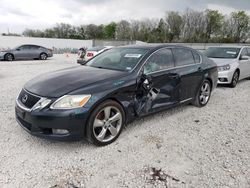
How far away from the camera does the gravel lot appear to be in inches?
89.5

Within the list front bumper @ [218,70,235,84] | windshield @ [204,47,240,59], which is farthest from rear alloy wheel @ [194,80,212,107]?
windshield @ [204,47,240,59]

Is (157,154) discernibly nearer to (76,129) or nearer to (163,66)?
(76,129)

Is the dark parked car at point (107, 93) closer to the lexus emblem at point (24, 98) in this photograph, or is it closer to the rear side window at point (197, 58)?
the lexus emblem at point (24, 98)

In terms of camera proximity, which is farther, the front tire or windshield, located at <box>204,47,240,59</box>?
windshield, located at <box>204,47,240,59</box>

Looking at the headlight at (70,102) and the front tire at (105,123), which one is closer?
the headlight at (70,102)

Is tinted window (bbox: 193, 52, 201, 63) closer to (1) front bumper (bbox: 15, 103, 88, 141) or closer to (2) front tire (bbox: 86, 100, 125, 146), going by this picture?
(2) front tire (bbox: 86, 100, 125, 146)

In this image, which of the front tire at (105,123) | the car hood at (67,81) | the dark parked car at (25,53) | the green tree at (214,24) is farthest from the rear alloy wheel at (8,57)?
the green tree at (214,24)

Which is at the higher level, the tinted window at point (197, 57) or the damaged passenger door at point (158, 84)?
the tinted window at point (197, 57)

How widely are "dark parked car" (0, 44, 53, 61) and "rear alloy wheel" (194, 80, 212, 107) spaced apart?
14.3 m

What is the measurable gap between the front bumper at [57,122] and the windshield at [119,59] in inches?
45.5

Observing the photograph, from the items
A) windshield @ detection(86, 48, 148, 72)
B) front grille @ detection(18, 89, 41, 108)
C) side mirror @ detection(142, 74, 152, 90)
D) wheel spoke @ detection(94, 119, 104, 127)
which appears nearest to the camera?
front grille @ detection(18, 89, 41, 108)

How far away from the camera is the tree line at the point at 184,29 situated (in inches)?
1917

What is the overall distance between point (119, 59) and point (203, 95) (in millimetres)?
2287

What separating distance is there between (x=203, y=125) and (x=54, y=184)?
2722mm
